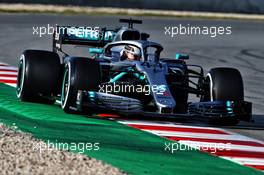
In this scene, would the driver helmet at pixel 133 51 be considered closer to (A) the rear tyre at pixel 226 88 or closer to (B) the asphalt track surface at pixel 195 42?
(A) the rear tyre at pixel 226 88

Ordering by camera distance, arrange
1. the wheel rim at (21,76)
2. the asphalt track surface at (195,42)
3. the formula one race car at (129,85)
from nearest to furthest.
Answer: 1. the formula one race car at (129,85)
2. the wheel rim at (21,76)
3. the asphalt track surface at (195,42)

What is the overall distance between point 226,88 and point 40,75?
253 centimetres

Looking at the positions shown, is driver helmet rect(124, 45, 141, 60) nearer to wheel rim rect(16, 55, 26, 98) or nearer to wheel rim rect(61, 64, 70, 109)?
wheel rim rect(61, 64, 70, 109)

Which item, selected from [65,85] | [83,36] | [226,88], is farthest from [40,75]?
[226,88]

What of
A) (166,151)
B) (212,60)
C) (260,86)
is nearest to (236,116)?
(166,151)

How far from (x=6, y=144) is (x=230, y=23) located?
24.4 m

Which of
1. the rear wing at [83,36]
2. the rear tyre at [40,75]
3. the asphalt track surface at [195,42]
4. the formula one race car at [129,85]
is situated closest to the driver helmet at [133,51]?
the formula one race car at [129,85]

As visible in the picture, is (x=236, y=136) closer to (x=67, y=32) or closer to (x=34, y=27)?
(x=67, y=32)

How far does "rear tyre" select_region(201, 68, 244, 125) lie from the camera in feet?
37.8

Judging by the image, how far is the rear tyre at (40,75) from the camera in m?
12.0

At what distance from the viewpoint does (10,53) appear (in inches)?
818

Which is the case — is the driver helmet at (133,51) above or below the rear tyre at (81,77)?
above

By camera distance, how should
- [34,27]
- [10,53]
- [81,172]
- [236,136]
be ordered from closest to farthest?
[81,172] < [236,136] < [10,53] < [34,27]

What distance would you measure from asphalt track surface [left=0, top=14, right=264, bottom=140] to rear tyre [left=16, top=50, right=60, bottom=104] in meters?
3.13
